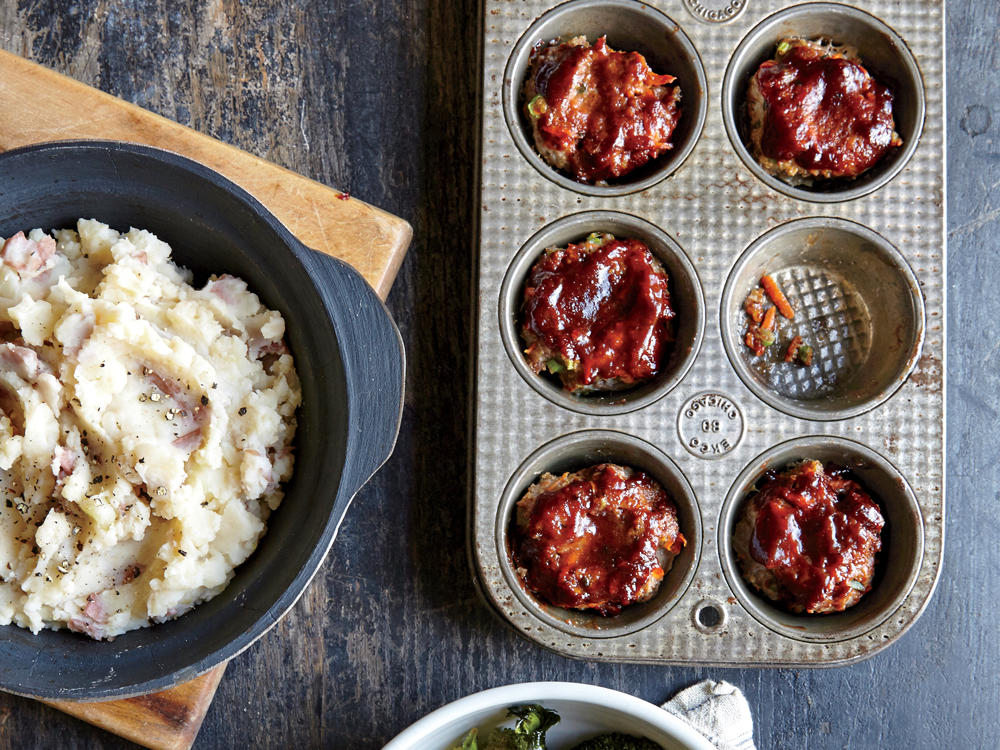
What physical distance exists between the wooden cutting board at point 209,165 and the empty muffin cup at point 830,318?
4.42 ft

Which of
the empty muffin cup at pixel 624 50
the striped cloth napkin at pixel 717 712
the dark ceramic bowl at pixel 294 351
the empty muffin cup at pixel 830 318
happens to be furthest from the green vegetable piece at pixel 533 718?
the empty muffin cup at pixel 624 50

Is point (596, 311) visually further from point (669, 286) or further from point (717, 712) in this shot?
point (717, 712)

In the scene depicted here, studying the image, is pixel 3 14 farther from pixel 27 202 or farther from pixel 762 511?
pixel 762 511

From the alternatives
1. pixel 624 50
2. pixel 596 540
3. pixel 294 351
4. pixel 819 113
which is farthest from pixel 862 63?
pixel 294 351

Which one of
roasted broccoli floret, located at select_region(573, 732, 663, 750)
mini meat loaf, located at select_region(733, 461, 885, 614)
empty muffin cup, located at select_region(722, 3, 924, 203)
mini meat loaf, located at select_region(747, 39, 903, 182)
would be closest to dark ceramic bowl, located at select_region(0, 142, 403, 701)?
roasted broccoli floret, located at select_region(573, 732, 663, 750)

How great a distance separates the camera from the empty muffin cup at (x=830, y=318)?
3178 millimetres

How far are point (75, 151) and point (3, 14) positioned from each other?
1378 millimetres

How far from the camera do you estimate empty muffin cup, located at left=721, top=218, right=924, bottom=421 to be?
10.4 ft

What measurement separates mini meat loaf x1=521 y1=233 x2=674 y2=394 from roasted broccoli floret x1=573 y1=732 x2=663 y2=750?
132 centimetres

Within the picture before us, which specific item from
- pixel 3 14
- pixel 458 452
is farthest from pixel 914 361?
pixel 3 14

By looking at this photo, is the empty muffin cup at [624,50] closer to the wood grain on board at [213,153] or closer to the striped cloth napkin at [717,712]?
the wood grain on board at [213,153]

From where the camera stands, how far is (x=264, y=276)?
2.70 m

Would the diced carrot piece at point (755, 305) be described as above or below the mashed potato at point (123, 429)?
above

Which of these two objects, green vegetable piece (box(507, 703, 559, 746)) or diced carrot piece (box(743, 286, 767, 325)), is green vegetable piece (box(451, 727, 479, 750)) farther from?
diced carrot piece (box(743, 286, 767, 325))
